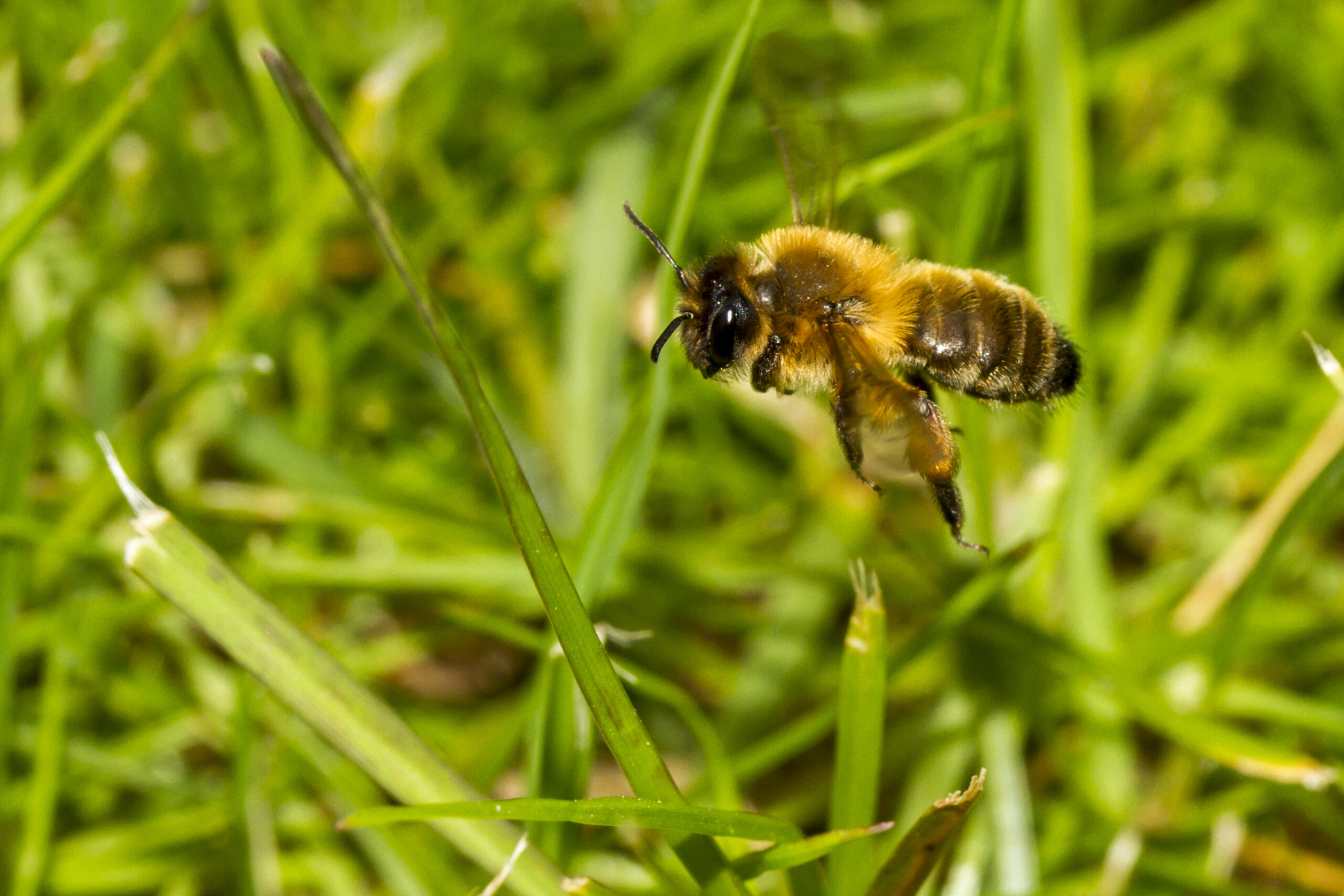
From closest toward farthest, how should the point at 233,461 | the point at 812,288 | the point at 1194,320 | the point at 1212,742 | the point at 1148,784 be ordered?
the point at 812,288, the point at 1212,742, the point at 1148,784, the point at 233,461, the point at 1194,320

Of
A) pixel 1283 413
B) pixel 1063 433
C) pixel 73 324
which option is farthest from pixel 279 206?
pixel 1283 413

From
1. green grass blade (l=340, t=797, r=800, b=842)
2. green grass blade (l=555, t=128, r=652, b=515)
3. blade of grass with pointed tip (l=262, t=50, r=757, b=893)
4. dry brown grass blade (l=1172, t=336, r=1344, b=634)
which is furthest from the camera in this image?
green grass blade (l=555, t=128, r=652, b=515)

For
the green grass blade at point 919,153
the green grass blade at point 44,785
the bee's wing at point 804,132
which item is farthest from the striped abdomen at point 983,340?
the green grass blade at point 44,785

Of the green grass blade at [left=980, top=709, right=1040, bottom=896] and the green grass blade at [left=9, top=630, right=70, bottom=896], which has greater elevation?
the green grass blade at [left=980, top=709, right=1040, bottom=896]

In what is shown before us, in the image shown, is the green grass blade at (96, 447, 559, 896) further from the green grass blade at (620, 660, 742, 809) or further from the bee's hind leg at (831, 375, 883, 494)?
the bee's hind leg at (831, 375, 883, 494)

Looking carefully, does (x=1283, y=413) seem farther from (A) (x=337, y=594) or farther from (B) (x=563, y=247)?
(A) (x=337, y=594)

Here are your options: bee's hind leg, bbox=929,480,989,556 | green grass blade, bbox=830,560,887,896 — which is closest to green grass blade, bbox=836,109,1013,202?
bee's hind leg, bbox=929,480,989,556
